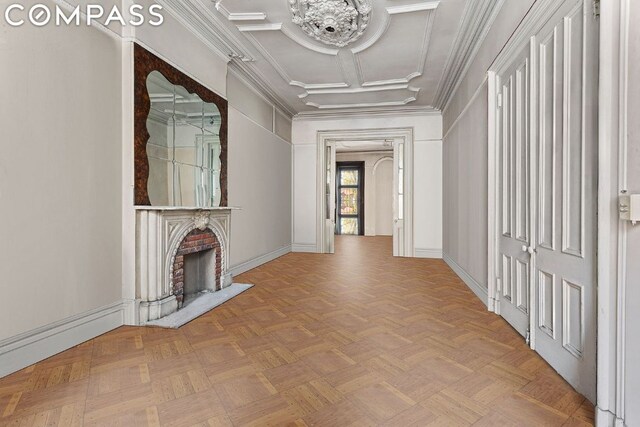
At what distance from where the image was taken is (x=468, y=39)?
11.7 feet

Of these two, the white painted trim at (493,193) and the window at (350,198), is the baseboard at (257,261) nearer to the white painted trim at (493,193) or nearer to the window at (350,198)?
the white painted trim at (493,193)

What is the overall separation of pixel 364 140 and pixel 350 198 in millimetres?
5256

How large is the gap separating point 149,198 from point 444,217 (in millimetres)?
4864

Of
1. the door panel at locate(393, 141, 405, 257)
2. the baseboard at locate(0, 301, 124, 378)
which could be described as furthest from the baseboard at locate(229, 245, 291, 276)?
the door panel at locate(393, 141, 405, 257)

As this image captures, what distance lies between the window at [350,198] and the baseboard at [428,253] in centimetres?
527

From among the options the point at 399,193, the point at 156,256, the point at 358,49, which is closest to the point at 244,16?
the point at 358,49

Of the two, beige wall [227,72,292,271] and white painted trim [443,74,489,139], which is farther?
beige wall [227,72,292,271]

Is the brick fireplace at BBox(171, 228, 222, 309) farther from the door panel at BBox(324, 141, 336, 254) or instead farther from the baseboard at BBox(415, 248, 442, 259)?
the baseboard at BBox(415, 248, 442, 259)

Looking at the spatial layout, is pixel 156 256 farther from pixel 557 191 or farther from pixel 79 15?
pixel 557 191

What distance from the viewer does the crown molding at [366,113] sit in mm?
Answer: 6246

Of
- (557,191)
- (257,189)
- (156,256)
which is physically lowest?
(156,256)

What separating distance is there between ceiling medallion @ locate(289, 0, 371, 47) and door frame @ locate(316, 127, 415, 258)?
114 inches

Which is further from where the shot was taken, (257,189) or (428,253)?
(428,253)

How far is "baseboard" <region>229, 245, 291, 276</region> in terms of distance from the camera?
4.51 m
